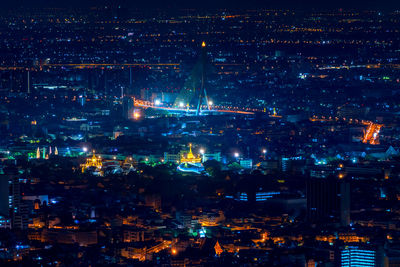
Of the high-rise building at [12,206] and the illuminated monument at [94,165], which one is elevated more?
the illuminated monument at [94,165]

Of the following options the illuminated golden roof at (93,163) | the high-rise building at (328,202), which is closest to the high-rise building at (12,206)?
the high-rise building at (328,202)

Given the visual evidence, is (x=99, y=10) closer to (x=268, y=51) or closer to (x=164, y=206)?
(x=268, y=51)

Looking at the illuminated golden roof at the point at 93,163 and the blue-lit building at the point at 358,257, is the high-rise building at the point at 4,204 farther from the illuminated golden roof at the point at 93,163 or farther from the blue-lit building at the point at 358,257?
the illuminated golden roof at the point at 93,163

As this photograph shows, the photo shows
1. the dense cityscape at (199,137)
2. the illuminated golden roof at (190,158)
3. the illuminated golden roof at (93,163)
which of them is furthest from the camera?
the illuminated golden roof at (190,158)

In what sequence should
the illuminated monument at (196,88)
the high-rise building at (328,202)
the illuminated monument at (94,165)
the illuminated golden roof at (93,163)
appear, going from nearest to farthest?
the high-rise building at (328,202), the illuminated monument at (94,165), the illuminated golden roof at (93,163), the illuminated monument at (196,88)

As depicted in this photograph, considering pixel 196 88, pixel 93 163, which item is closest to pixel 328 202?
pixel 93 163

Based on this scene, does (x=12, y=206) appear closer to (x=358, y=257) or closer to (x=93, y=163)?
(x=358, y=257)

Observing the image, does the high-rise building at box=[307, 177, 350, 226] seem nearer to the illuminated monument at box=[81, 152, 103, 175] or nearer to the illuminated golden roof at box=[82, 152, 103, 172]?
the illuminated monument at box=[81, 152, 103, 175]

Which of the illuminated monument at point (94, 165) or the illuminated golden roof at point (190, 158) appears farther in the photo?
the illuminated golden roof at point (190, 158)
